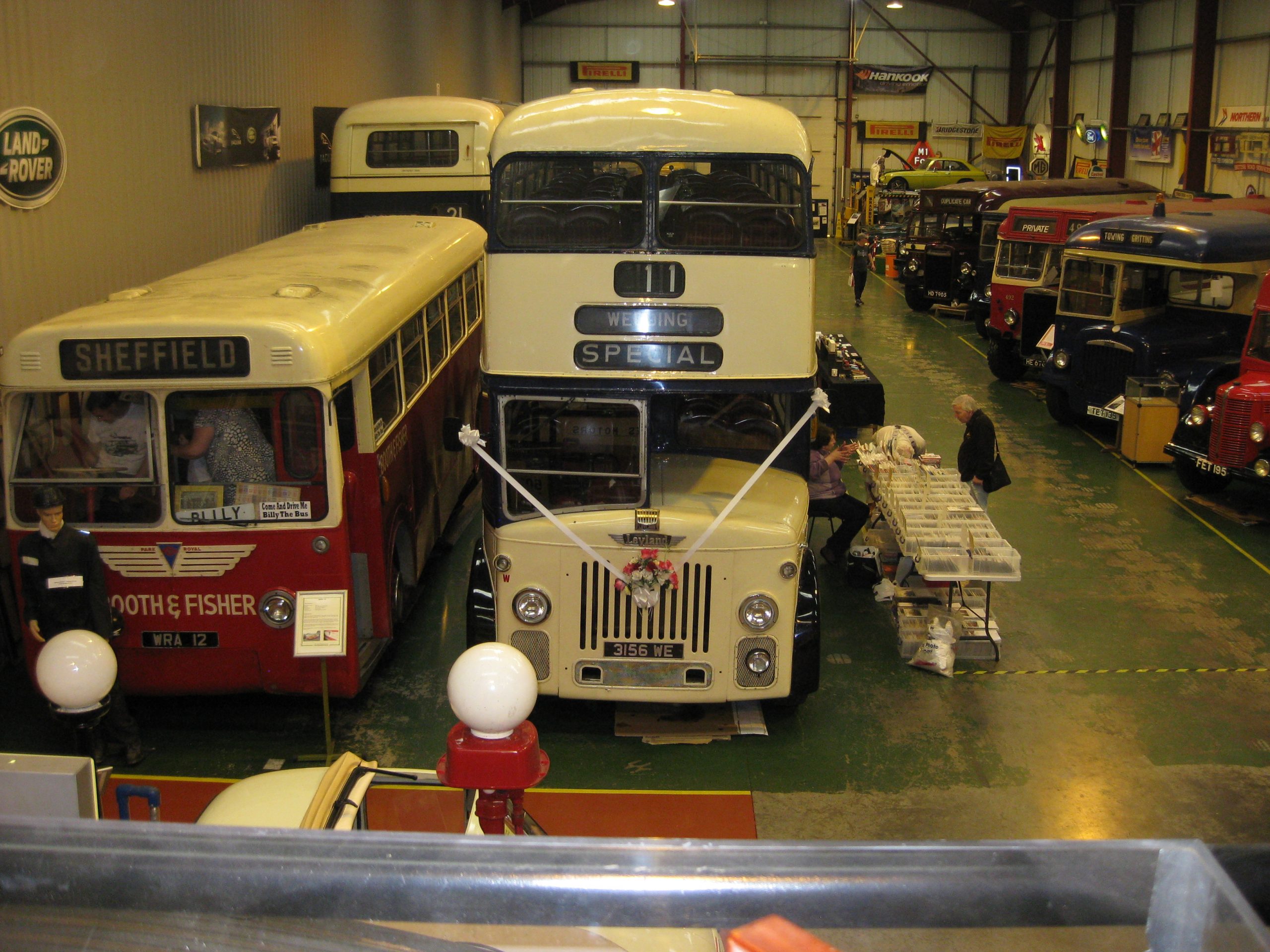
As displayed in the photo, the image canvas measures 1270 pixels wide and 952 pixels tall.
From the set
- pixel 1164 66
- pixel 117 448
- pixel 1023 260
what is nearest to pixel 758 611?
pixel 117 448

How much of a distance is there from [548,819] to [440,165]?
418 inches

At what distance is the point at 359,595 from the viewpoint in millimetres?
7398

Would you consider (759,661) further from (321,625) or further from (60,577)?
(60,577)

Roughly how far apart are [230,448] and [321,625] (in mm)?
1144

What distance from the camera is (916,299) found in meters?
24.3

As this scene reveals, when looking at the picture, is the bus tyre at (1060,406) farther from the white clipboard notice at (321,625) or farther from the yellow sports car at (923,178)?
the yellow sports car at (923,178)

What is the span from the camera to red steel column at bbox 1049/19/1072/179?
113 ft

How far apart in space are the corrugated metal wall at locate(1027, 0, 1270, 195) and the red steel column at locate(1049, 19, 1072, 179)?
0.62 ft

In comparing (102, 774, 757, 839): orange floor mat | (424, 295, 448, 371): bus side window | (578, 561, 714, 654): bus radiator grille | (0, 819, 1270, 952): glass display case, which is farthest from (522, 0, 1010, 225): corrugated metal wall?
(0, 819, 1270, 952): glass display case

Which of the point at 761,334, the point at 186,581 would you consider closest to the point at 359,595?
the point at 186,581

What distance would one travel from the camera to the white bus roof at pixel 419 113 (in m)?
15.0

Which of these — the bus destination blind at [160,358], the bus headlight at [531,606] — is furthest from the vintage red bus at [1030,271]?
the bus destination blind at [160,358]

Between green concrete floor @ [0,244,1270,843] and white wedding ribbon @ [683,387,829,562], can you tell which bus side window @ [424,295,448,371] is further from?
white wedding ribbon @ [683,387,829,562]

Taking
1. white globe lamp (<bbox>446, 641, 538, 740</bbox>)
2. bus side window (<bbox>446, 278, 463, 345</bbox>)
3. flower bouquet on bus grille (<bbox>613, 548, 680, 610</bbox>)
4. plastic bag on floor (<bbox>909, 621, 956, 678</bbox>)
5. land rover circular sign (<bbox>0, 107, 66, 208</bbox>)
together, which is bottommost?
plastic bag on floor (<bbox>909, 621, 956, 678</bbox>)
